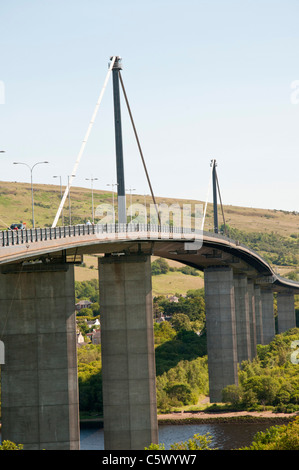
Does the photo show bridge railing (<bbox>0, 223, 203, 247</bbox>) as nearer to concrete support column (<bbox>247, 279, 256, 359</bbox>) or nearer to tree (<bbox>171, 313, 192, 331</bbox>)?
concrete support column (<bbox>247, 279, 256, 359</bbox>)

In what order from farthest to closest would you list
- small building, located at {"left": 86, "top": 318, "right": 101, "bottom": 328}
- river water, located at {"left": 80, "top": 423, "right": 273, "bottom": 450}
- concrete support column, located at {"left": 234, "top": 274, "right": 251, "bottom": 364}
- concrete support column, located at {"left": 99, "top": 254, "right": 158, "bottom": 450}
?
small building, located at {"left": 86, "top": 318, "right": 101, "bottom": 328}
concrete support column, located at {"left": 234, "top": 274, "right": 251, "bottom": 364}
river water, located at {"left": 80, "top": 423, "right": 273, "bottom": 450}
concrete support column, located at {"left": 99, "top": 254, "right": 158, "bottom": 450}

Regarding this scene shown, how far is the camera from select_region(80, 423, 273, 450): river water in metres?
80.0

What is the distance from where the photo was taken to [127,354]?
6975 cm

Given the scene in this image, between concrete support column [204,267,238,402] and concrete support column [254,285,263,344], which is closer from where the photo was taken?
concrete support column [204,267,238,402]

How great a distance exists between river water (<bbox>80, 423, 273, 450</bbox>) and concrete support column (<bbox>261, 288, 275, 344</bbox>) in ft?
227

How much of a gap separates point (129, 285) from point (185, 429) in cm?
2552

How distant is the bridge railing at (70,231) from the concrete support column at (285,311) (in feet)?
312

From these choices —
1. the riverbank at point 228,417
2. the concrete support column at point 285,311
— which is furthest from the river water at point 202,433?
the concrete support column at point 285,311

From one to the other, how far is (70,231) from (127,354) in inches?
671

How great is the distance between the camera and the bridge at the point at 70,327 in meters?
58.6

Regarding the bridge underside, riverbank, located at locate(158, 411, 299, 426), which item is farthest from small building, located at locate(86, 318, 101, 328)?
riverbank, located at locate(158, 411, 299, 426)

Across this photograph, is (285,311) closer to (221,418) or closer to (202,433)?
(221,418)

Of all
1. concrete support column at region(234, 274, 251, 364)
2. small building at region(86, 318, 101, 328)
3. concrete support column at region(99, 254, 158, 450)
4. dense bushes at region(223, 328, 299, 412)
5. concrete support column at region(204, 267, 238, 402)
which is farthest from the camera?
small building at region(86, 318, 101, 328)
